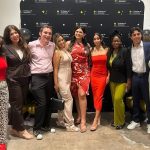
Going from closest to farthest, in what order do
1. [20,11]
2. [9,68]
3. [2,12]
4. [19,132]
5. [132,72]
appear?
[9,68]
[19,132]
[132,72]
[20,11]
[2,12]

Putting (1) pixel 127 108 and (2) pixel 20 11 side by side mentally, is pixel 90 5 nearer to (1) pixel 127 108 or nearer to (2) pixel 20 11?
(2) pixel 20 11

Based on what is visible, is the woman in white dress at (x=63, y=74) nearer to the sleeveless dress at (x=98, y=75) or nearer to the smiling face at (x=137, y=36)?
the sleeveless dress at (x=98, y=75)

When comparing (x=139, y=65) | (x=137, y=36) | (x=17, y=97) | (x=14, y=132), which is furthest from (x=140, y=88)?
(x=14, y=132)

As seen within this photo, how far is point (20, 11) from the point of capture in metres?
4.99

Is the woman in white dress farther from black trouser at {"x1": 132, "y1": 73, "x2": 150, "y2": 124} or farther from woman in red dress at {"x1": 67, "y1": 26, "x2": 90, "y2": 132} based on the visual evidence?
black trouser at {"x1": 132, "y1": 73, "x2": 150, "y2": 124}

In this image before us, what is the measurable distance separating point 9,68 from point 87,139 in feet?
4.70

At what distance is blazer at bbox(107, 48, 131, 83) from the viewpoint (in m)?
4.44

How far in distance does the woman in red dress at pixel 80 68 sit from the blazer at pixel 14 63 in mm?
844

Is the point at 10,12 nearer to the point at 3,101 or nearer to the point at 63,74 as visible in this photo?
the point at 63,74

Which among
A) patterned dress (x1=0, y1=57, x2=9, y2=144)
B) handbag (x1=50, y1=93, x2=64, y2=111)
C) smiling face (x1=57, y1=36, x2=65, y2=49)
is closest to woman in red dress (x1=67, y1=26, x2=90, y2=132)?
smiling face (x1=57, y1=36, x2=65, y2=49)

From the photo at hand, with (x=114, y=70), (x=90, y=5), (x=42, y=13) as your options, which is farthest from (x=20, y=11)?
(x=114, y=70)

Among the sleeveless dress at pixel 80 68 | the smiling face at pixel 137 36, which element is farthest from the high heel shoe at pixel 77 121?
the smiling face at pixel 137 36

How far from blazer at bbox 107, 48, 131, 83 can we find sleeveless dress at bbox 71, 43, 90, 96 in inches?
14.3

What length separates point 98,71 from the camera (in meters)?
4.57
